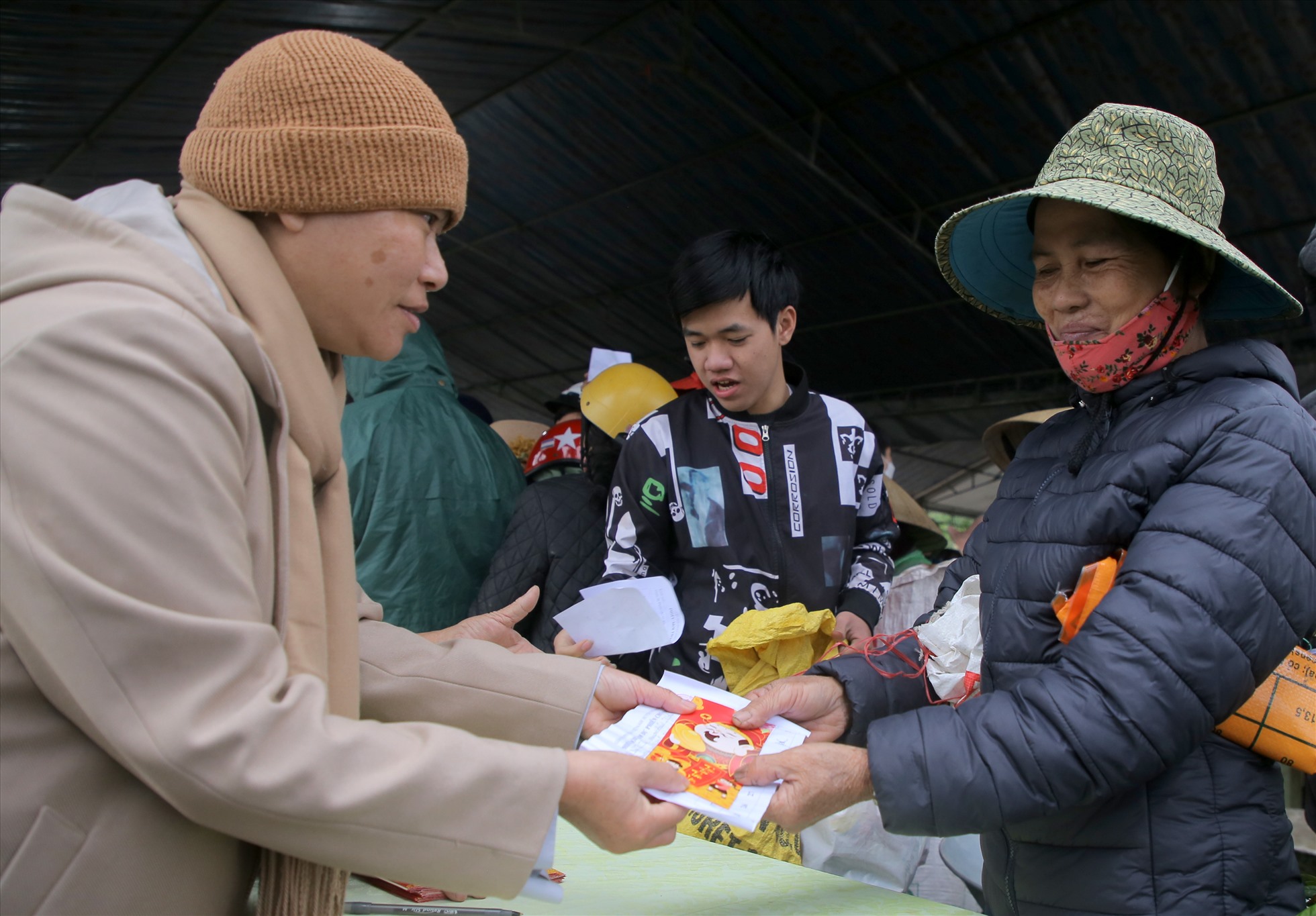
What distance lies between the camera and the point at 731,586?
2609mm

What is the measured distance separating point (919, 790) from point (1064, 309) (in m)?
0.88

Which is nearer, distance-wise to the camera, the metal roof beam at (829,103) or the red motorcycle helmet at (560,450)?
the red motorcycle helmet at (560,450)

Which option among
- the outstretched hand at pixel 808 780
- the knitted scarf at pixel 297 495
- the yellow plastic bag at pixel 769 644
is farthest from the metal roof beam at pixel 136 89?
the outstretched hand at pixel 808 780

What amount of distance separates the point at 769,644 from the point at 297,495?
4.66 feet

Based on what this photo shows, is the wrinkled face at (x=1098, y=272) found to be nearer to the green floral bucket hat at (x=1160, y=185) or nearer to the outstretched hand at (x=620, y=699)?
the green floral bucket hat at (x=1160, y=185)

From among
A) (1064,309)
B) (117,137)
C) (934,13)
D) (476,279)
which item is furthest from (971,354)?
(1064,309)

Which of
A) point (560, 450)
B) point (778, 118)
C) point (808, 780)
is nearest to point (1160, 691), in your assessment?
point (808, 780)

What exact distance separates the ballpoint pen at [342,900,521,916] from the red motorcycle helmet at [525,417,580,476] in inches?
96.1

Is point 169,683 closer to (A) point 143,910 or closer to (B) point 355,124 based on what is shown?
(A) point 143,910

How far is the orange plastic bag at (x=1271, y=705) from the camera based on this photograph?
1.39 m

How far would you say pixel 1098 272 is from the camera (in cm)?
163

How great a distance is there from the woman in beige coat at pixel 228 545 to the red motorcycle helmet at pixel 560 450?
98.3 inches

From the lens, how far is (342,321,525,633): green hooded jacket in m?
3.27

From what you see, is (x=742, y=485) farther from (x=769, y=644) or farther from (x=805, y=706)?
(x=805, y=706)
